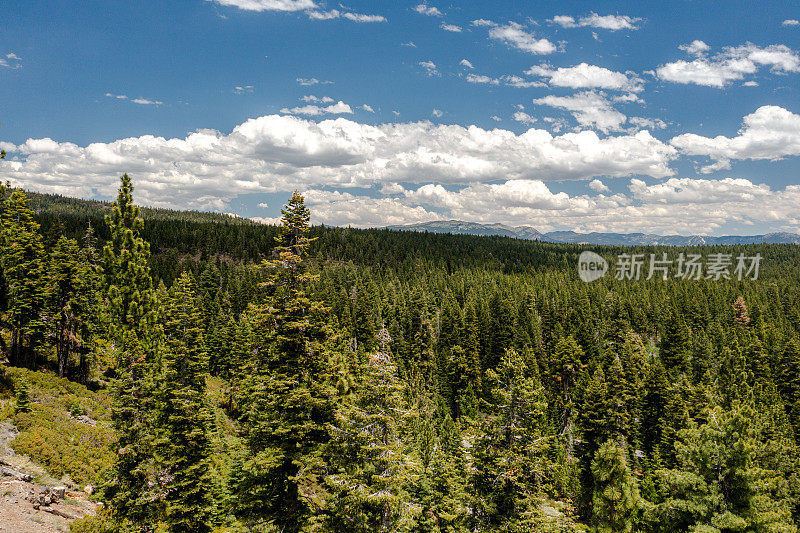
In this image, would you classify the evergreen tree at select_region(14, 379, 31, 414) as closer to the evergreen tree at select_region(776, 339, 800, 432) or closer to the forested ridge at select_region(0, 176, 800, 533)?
the forested ridge at select_region(0, 176, 800, 533)

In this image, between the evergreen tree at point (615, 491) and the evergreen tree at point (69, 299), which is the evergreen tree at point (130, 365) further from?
the evergreen tree at point (615, 491)

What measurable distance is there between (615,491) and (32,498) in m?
39.3

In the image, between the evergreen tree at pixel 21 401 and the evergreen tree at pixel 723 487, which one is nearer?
the evergreen tree at pixel 723 487

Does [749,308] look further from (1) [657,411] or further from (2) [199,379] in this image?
(2) [199,379]

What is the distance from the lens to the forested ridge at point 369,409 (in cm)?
1593

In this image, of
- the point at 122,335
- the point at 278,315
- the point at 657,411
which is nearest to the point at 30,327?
the point at 122,335

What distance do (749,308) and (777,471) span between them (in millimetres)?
89052

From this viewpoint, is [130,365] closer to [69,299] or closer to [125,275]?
[125,275]

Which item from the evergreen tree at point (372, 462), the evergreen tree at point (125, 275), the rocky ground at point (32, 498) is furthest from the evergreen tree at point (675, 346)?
the rocky ground at point (32, 498)

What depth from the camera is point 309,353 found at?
62.5 ft

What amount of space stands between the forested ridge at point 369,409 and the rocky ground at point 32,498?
74.3 inches

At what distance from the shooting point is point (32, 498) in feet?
56.1

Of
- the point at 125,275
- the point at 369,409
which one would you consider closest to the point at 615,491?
the point at 369,409

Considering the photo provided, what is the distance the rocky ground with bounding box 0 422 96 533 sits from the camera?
15.3 meters
